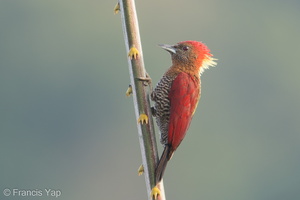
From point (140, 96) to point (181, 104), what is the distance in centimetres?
149

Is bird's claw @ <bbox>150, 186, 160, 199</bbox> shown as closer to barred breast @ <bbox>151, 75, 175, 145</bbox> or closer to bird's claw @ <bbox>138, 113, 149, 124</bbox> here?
bird's claw @ <bbox>138, 113, 149, 124</bbox>

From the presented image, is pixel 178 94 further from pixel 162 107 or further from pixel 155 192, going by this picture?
pixel 155 192

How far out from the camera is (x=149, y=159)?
7.40 meters

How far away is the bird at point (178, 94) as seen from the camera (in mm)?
8633

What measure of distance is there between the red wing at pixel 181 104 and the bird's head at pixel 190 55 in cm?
36

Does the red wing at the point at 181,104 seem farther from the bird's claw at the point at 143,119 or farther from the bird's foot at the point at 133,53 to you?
the bird's foot at the point at 133,53

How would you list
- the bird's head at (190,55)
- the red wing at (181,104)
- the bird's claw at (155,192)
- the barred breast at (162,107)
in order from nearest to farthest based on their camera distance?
the bird's claw at (155,192) < the red wing at (181,104) < the barred breast at (162,107) < the bird's head at (190,55)

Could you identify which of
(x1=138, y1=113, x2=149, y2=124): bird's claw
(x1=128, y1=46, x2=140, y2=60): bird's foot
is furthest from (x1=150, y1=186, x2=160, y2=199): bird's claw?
(x1=128, y1=46, x2=140, y2=60): bird's foot

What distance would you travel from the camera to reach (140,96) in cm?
761

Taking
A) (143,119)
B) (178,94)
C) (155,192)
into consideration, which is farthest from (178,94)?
(155,192)

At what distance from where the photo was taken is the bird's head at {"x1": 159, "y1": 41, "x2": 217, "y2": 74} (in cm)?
1000

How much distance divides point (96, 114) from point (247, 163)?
1955 centimetres

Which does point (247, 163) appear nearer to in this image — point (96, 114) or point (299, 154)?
point (299, 154)

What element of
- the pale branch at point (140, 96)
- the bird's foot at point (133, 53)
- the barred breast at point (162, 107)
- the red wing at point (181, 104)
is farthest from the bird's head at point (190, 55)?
the bird's foot at point (133, 53)
